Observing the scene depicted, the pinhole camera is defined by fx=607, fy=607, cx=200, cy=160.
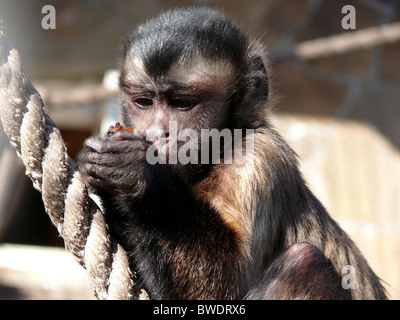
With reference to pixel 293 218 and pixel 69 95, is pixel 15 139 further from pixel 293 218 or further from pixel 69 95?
pixel 69 95

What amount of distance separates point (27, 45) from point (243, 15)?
3.24 metres

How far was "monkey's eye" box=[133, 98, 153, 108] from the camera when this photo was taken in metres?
3.72

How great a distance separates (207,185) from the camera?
3.44 m

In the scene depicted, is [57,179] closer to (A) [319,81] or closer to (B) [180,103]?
(B) [180,103]

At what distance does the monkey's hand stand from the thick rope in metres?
0.23

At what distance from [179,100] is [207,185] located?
548 mm

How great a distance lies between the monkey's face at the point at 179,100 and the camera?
3.54 metres

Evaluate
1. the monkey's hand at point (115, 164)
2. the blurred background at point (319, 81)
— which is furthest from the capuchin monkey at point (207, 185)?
the blurred background at point (319, 81)

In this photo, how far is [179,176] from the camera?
3557 millimetres
